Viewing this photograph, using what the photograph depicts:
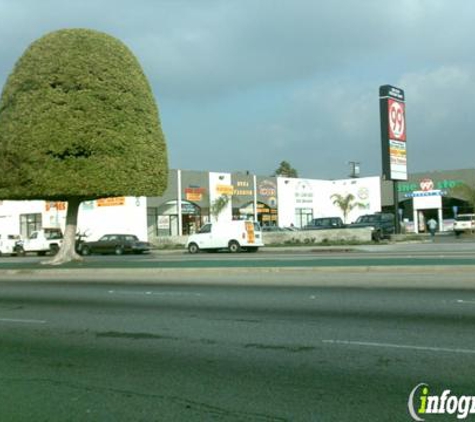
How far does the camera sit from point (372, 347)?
8.01 meters

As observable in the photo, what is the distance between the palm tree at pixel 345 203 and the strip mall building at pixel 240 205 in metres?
0.50

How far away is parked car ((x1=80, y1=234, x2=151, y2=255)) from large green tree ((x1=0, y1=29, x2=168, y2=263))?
18.4m

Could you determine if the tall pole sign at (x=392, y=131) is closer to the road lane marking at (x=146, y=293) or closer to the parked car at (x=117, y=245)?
the parked car at (x=117, y=245)

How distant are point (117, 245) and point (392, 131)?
1994cm

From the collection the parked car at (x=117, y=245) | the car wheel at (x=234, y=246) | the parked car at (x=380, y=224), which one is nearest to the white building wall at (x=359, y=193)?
the parked car at (x=380, y=224)

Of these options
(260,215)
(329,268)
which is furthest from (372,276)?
(260,215)

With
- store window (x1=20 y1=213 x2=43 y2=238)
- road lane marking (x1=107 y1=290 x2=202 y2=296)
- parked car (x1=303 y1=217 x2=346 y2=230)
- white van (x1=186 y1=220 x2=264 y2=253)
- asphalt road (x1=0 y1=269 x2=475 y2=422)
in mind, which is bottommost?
asphalt road (x1=0 y1=269 x2=475 y2=422)

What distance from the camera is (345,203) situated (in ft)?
207

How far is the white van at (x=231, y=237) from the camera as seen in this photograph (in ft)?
121

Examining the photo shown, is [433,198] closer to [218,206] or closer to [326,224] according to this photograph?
[326,224]

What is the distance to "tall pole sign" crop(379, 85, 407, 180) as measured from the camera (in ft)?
141

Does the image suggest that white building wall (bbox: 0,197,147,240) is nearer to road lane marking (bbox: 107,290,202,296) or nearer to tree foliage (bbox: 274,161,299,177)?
road lane marking (bbox: 107,290,202,296)

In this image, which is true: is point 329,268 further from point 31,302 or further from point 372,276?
point 31,302

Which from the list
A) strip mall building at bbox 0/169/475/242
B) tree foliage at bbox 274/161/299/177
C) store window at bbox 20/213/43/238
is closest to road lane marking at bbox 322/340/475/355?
strip mall building at bbox 0/169/475/242
